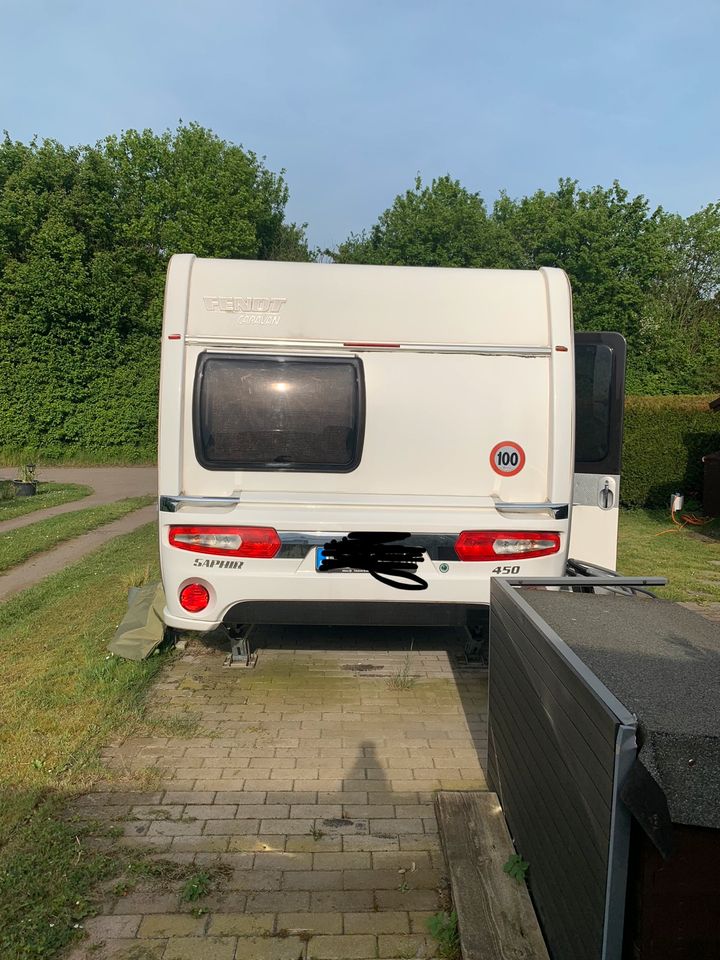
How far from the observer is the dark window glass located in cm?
567

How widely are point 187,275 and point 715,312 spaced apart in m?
39.0

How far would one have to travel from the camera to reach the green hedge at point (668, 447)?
16.3 metres

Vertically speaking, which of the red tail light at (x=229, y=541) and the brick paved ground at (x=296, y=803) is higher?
the red tail light at (x=229, y=541)

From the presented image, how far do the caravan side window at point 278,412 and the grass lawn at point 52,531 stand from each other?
572 cm

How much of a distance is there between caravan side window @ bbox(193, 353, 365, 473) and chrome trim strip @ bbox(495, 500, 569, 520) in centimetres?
97

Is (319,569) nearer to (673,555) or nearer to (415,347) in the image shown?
(415,347)

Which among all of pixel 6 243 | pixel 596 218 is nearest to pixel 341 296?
pixel 6 243

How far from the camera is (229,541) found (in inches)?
181

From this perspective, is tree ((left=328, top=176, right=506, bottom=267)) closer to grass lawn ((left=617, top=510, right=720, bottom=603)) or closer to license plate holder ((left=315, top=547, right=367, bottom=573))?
grass lawn ((left=617, top=510, right=720, bottom=603))

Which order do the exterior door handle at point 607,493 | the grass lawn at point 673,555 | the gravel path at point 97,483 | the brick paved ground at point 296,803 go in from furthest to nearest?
the gravel path at point 97,483 → the grass lawn at point 673,555 → the exterior door handle at point 607,493 → the brick paved ground at point 296,803

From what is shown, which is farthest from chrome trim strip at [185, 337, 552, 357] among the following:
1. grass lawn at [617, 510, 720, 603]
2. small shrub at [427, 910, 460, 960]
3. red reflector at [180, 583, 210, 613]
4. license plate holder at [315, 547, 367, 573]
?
grass lawn at [617, 510, 720, 603]

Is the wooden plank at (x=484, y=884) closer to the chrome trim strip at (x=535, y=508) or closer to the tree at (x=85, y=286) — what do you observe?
the chrome trim strip at (x=535, y=508)

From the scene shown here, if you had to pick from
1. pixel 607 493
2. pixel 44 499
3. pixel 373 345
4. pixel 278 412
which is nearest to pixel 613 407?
pixel 607 493

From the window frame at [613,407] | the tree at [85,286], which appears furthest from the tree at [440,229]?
the window frame at [613,407]
